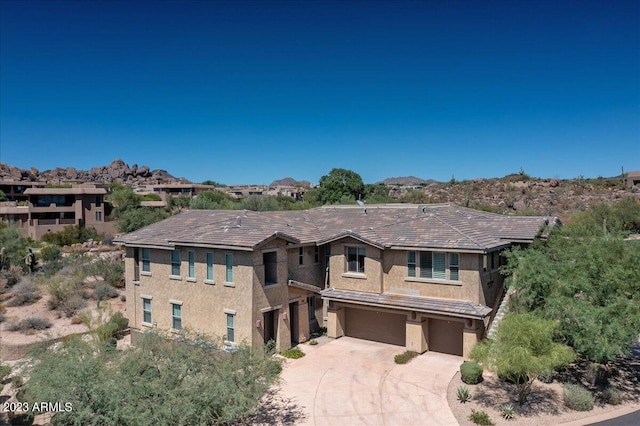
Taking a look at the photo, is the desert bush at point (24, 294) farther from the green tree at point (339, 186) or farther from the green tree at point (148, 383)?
the green tree at point (339, 186)

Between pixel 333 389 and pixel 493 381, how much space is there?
275 inches

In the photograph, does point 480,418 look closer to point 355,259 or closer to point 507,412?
point 507,412

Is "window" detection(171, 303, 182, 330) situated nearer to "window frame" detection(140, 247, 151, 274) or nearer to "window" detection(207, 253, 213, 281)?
"window frame" detection(140, 247, 151, 274)

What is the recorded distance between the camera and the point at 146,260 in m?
27.2

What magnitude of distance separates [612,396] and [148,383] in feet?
55.6

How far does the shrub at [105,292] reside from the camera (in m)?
35.1

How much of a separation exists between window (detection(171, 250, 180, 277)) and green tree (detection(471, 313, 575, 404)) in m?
16.3

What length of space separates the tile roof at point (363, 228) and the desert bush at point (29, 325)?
886cm

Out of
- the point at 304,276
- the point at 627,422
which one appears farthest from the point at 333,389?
the point at 627,422

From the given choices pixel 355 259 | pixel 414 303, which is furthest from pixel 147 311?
pixel 414 303

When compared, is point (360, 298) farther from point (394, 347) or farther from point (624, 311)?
point (624, 311)

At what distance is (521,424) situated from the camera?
1600 cm

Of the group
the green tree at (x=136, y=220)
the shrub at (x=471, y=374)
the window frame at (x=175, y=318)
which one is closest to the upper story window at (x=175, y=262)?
the window frame at (x=175, y=318)

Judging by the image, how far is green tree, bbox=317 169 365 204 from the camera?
3334 inches
